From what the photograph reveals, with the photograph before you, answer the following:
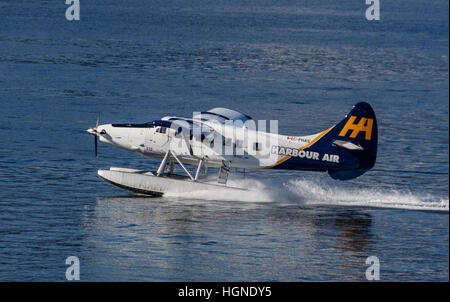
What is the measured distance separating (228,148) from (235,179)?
2711mm

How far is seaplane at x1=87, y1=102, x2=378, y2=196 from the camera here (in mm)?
31469

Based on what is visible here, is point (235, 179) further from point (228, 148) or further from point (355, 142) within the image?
point (355, 142)

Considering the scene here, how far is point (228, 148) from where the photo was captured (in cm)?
3266

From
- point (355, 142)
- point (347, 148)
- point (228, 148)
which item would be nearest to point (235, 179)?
point (228, 148)

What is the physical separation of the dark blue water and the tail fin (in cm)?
148

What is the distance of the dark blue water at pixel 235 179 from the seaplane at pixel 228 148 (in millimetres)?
A: 942

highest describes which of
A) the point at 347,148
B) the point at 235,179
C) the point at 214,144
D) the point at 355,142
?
the point at 214,144

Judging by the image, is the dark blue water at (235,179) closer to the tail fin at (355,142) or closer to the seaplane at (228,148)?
the seaplane at (228,148)

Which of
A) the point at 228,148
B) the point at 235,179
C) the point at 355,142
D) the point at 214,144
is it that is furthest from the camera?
the point at 235,179

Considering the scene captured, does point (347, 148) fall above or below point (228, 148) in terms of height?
below

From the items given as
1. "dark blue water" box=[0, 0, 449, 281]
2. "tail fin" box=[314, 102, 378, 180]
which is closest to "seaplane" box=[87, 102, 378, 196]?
"tail fin" box=[314, 102, 378, 180]

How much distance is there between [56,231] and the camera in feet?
91.7
